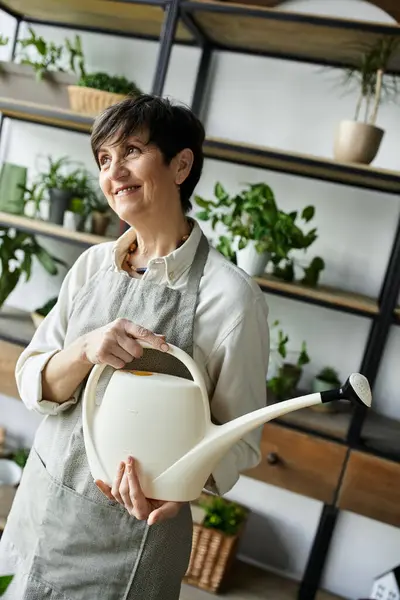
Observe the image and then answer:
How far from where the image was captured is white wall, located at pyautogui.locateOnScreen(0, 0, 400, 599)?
1.91m

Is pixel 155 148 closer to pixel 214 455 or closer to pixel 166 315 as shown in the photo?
pixel 166 315

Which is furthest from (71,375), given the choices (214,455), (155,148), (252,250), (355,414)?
(355,414)

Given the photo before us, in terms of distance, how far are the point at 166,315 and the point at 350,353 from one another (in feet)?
3.97

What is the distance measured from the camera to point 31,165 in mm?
2215

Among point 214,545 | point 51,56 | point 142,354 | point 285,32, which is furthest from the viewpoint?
point 51,56

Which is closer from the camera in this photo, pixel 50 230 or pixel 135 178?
pixel 135 178

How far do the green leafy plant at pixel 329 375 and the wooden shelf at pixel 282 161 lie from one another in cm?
64

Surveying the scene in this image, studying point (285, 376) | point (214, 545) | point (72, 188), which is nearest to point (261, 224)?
point (285, 376)

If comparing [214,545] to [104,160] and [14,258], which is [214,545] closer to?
[14,258]

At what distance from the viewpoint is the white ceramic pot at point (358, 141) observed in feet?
5.22

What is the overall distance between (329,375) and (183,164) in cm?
116

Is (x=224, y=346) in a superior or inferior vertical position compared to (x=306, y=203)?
inferior

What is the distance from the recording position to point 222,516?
72.5 inches

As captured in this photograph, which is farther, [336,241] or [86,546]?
[336,241]
